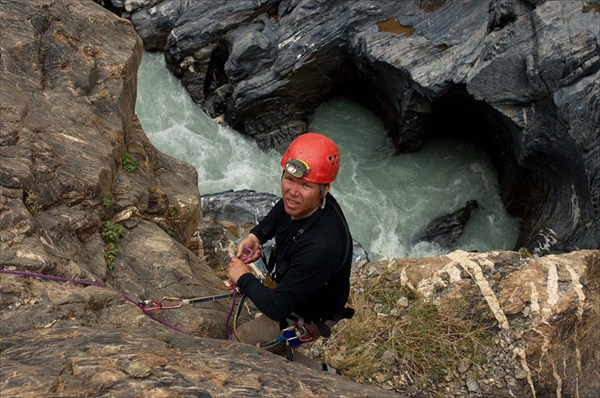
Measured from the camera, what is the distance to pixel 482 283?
6.83 m

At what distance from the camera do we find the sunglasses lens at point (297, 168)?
397 cm

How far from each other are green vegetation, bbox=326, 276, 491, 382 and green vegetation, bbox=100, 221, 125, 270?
2.65 m

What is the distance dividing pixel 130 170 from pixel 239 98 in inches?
393

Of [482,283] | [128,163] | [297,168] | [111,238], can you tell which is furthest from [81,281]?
[482,283]

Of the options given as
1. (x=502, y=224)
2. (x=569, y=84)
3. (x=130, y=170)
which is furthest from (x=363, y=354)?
(x=502, y=224)

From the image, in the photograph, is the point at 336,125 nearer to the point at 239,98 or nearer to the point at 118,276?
the point at 239,98

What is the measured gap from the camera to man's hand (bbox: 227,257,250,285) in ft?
14.3

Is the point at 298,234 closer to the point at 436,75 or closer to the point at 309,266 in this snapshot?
the point at 309,266

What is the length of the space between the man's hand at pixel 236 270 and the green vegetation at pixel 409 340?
7.78ft

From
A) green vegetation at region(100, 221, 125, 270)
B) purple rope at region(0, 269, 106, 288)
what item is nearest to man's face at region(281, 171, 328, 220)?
purple rope at region(0, 269, 106, 288)

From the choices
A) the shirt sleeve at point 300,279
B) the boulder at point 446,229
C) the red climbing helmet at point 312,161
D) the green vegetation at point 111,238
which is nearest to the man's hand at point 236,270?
the shirt sleeve at point 300,279

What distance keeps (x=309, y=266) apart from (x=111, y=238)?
256 cm

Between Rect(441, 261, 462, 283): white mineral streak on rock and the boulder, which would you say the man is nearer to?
Rect(441, 261, 462, 283): white mineral streak on rock

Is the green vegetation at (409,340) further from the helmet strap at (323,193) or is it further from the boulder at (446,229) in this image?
the boulder at (446,229)
